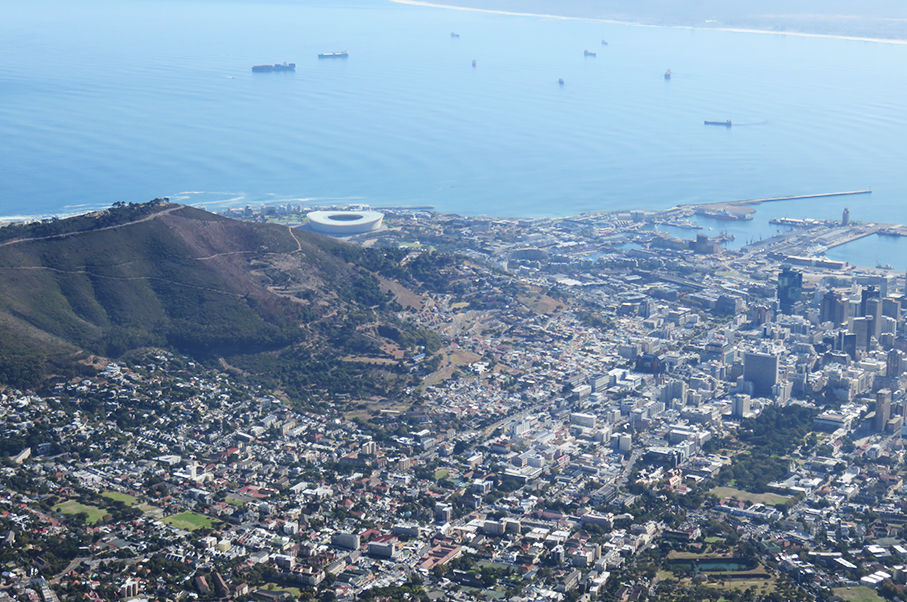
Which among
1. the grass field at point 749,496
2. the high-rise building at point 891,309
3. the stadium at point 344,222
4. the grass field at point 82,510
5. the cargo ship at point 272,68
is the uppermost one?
the cargo ship at point 272,68

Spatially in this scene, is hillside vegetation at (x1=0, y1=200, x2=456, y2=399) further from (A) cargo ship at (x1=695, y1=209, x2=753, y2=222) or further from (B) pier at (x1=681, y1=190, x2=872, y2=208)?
(B) pier at (x1=681, y1=190, x2=872, y2=208)

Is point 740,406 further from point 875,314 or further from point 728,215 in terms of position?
point 728,215

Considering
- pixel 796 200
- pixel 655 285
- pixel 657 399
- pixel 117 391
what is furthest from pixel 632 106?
pixel 117 391

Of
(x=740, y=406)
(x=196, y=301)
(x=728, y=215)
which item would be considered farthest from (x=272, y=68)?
(x=740, y=406)

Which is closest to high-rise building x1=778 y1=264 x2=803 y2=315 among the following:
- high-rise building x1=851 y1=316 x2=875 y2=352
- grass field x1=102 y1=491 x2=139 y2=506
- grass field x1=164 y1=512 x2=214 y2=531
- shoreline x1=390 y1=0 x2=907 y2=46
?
high-rise building x1=851 y1=316 x2=875 y2=352

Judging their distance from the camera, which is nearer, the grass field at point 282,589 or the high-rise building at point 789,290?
the grass field at point 282,589

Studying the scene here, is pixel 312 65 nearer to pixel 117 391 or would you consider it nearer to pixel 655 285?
pixel 655 285

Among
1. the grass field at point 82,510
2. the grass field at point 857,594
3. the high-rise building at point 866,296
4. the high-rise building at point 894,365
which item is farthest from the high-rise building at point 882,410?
the grass field at point 82,510

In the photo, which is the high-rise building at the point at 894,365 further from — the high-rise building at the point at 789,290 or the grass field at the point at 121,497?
the grass field at the point at 121,497
